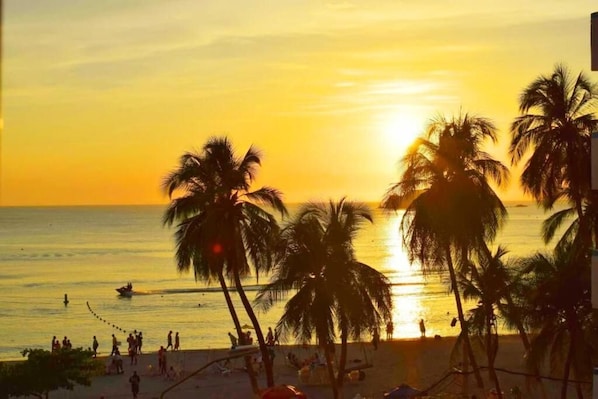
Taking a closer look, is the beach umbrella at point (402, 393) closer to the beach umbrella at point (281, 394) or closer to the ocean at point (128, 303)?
the beach umbrella at point (281, 394)

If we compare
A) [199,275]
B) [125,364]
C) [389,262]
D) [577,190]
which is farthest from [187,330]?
[389,262]

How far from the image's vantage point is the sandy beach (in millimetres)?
36062

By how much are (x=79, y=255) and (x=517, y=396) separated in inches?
5387

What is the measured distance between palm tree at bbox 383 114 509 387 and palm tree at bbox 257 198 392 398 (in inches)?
98.3

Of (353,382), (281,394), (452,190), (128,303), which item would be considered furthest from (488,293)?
(128,303)

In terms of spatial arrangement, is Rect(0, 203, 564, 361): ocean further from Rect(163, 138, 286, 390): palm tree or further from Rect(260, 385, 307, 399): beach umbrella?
Rect(260, 385, 307, 399): beach umbrella

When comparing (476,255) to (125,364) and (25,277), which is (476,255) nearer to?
(125,364)

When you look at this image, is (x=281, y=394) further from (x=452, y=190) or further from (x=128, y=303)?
(x=128, y=303)

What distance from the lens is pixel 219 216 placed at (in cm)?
3000

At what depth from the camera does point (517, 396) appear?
32250 millimetres

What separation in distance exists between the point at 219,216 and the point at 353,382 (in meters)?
11.9

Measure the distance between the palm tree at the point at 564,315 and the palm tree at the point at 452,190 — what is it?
4.23m

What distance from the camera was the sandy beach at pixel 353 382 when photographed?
36062mm

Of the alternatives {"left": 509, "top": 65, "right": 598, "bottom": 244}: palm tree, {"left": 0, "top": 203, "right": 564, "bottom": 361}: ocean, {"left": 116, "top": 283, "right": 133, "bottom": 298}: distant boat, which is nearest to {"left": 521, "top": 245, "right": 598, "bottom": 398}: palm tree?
{"left": 509, "top": 65, "right": 598, "bottom": 244}: palm tree
